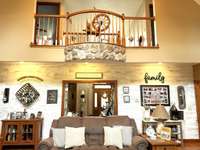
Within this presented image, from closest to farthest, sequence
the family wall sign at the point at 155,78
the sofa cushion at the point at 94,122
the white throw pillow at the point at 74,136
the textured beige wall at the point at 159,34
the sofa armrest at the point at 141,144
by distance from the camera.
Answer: the sofa armrest at the point at 141,144
the white throw pillow at the point at 74,136
the sofa cushion at the point at 94,122
the textured beige wall at the point at 159,34
the family wall sign at the point at 155,78

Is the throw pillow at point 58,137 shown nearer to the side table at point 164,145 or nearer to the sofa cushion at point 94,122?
the sofa cushion at point 94,122

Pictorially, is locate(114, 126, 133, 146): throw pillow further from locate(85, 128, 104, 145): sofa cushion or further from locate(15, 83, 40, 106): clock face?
locate(15, 83, 40, 106): clock face

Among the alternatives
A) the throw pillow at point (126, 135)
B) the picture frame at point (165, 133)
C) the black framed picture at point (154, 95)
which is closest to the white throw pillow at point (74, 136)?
the throw pillow at point (126, 135)

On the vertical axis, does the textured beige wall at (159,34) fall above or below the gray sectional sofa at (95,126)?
above

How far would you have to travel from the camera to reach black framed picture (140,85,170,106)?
591 centimetres

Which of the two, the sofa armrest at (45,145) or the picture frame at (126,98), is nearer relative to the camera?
the sofa armrest at (45,145)

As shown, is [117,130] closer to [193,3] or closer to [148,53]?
[148,53]

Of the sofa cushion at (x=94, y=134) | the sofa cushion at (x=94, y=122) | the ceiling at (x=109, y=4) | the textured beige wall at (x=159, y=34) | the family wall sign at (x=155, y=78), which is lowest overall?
the sofa cushion at (x=94, y=134)

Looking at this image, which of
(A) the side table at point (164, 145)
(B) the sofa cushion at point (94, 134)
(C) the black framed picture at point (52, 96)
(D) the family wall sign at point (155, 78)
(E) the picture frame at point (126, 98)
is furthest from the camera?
(D) the family wall sign at point (155, 78)

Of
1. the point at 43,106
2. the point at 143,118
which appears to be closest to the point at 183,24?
the point at 143,118

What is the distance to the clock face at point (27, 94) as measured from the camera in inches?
223

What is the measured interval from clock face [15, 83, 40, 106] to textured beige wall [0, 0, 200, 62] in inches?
49.0

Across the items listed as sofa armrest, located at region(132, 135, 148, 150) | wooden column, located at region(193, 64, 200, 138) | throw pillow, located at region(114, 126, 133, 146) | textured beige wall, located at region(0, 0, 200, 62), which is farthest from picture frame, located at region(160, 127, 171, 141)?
wooden column, located at region(193, 64, 200, 138)

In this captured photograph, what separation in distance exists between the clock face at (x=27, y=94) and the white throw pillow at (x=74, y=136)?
2.23 meters
